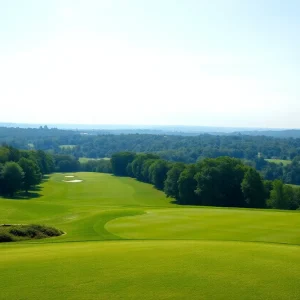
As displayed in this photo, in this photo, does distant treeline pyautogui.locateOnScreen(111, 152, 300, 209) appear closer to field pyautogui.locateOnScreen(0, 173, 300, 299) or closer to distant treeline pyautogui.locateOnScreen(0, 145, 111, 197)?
distant treeline pyautogui.locateOnScreen(0, 145, 111, 197)

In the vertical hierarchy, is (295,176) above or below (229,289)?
below

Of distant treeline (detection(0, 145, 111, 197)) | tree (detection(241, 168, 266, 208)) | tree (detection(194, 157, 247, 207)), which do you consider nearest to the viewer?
tree (detection(241, 168, 266, 208))

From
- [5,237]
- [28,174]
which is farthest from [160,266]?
[28,174]

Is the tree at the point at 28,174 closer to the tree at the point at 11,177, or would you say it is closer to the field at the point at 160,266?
the tree at the point at 11,177

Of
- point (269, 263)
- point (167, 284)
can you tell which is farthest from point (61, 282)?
point (269, 263)

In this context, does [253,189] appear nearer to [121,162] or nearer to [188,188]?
[188,188]

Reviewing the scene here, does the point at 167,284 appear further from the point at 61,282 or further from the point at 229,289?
the point at 61,282

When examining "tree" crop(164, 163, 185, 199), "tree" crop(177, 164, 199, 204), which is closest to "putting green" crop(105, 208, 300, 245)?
"tree" crop(177, 164, 199, 204)
